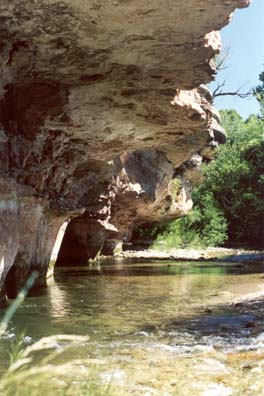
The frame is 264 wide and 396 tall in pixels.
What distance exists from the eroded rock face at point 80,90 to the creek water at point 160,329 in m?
1.43

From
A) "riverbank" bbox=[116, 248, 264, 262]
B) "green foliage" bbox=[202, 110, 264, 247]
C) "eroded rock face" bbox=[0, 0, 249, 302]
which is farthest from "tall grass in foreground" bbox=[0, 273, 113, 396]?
"green foliage" bbox=[202, 110, 264, 247]

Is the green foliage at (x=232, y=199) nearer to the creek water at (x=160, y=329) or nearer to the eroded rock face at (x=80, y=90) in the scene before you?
the creek water at (x=160, y=329)

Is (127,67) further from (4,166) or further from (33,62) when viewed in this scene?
(4,166)

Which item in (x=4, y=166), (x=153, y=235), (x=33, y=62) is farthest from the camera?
(x=153, y=235)

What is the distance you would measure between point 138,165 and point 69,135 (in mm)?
9773

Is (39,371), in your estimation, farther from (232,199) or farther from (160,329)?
(232,199)

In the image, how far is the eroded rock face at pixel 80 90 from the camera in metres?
6.32

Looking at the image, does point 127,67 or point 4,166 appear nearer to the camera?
point 127,67

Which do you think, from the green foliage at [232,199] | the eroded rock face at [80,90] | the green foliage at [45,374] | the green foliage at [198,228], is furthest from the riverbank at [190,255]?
the green foliage at [45,374]

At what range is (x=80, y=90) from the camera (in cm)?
913

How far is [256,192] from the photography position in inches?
1372

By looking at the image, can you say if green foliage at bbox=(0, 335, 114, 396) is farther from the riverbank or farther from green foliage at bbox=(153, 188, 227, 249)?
green foliage at bbox=(153, 188, 227, 249)

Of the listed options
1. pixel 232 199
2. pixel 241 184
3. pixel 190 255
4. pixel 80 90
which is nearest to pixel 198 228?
pixel 232 199

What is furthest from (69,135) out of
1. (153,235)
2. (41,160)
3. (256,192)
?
(256,192)
